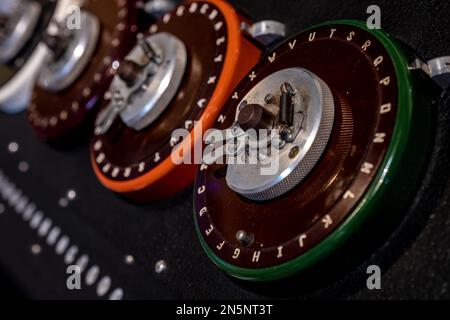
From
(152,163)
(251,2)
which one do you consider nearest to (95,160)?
(152,163)

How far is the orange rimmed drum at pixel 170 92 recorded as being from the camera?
63 cm

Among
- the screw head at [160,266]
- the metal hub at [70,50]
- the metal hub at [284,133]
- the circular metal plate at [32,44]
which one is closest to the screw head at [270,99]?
the metal hub at [284,133]

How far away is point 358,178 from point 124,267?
1.32ft

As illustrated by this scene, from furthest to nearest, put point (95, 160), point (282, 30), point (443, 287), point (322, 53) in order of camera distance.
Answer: point (95, 160) → point (282, 30) → point (322, 53) → point (443, 287)

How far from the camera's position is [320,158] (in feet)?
1.54

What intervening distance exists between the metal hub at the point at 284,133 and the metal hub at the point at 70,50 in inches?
16.5

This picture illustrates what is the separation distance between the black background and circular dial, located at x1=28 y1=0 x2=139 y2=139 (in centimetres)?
7

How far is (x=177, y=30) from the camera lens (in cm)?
72

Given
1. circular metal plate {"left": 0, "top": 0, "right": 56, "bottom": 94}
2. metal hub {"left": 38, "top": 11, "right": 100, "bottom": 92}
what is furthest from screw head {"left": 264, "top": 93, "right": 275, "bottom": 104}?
circular metal plate {"left": 0, "top": 0, "right": 56, "bottom": 94}

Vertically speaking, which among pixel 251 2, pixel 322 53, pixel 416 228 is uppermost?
pixel 251 2

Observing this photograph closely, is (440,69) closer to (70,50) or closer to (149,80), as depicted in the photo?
(149,80)

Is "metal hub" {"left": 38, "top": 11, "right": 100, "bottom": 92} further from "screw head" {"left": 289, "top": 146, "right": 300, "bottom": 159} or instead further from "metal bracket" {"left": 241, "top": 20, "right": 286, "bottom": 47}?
"screw head" {"left": 289, "top": 146, "right": 300, "bottom": 159}

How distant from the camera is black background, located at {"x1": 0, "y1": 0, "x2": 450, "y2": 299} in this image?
446mm
